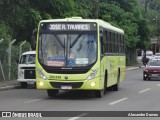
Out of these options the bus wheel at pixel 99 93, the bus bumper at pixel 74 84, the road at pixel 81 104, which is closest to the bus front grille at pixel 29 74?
the road at pixel 81 104

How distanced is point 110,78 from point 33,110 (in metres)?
7.71

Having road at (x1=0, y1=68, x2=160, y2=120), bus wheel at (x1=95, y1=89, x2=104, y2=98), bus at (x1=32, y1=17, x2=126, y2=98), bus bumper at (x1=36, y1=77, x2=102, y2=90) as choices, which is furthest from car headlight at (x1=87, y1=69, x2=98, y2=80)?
bus wheel at (x1=95, y1=89, x2=104, y2=98)

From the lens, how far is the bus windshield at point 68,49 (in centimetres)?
1994

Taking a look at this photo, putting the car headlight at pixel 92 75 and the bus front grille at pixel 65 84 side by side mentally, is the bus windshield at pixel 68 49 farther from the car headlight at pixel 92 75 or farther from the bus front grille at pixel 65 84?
the bus front grille at pixel 65 84

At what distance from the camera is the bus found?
19.8 m

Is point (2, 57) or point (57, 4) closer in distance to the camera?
point (2, 57)

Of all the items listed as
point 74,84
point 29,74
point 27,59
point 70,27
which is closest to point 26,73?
point 29,74

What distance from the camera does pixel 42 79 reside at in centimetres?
1997

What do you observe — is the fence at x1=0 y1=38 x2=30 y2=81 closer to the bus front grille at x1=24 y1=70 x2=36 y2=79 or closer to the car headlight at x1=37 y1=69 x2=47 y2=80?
the bus front grille at x1=24 y1=70 x2=36 y2=79

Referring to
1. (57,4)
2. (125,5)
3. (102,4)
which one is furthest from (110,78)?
(125,5)

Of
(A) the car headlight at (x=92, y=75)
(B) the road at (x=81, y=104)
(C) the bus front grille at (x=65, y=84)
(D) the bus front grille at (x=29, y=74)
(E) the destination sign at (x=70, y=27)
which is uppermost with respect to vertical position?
(E) the destination sign at (x=70, y=27)

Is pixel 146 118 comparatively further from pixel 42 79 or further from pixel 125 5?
pixel 125 5

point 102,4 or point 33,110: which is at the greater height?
point 102,4

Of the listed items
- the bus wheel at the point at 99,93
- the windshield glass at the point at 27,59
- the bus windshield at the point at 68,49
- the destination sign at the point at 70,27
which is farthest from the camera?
the windshield glass at the point at 27,59
